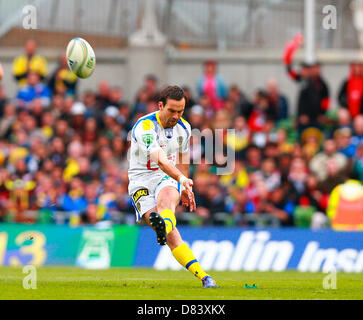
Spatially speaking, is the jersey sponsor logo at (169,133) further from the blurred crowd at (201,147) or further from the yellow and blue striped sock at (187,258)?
the blurred crowd at (201,147)

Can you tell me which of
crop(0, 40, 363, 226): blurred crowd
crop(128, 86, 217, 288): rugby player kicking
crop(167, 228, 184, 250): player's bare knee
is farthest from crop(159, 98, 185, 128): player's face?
crop(0, 40, 363, 226): blurred crowd

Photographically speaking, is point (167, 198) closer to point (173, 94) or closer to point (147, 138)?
point (147, 138)

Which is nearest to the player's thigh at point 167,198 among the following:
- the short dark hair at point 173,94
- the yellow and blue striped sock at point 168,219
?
the yellow and blue striped sock at point 168,219

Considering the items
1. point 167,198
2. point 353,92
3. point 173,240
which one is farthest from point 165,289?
point 353,92

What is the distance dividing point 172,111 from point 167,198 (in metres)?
1.06

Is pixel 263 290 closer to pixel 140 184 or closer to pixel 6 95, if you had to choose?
pixel 140 184

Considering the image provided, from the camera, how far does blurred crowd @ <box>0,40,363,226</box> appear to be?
65.6ft

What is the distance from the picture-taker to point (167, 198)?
1168cm


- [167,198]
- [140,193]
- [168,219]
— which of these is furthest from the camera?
[140,193]

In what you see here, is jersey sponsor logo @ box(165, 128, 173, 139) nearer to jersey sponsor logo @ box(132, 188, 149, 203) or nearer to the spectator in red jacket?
jersey sponsor logo @ box(132, 188, 149, 203)

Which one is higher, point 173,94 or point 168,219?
point 173,94

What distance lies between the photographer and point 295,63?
83.5 ft

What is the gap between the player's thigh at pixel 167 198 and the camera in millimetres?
11602

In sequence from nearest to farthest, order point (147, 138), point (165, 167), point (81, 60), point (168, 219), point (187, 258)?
point (165, 167) → point (168, 219) → point (187, 258) → point (147, 138) → point (81, 60)
